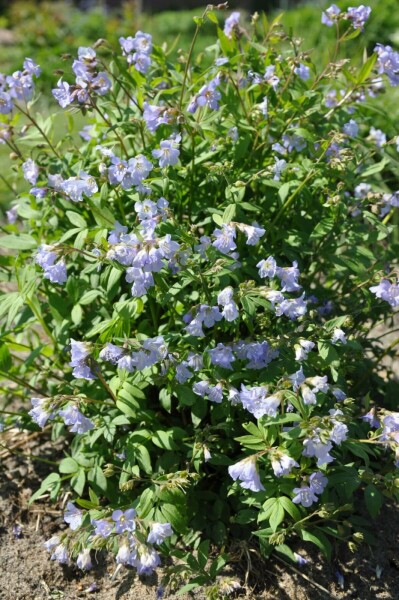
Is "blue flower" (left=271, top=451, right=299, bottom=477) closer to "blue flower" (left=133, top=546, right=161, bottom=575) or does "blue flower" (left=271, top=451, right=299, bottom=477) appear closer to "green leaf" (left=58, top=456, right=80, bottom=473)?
"blue flower" (left=133, top=546, right=161, bottom=575)

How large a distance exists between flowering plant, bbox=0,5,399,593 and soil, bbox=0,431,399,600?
0.12 m

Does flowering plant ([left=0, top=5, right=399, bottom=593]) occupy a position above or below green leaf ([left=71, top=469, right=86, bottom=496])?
above

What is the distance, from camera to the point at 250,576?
2.44 m

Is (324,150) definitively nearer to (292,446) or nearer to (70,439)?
(292,446)

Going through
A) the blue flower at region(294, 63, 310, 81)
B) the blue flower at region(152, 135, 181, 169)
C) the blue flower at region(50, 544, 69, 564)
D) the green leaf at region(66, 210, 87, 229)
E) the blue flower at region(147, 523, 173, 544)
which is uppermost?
the blue flower at region(152, 135, 181, 169)

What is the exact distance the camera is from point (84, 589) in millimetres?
2451

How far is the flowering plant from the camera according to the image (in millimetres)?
2096

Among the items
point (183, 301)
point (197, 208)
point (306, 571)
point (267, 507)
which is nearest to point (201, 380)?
point (183, 301)

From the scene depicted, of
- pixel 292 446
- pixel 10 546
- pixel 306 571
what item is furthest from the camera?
pixel 10 546

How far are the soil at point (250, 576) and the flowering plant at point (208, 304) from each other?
4.6 inches

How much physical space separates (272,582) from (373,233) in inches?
53.5

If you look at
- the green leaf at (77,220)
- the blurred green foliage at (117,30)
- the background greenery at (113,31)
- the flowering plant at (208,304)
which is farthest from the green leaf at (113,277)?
the blurred green foliage at (117,30)

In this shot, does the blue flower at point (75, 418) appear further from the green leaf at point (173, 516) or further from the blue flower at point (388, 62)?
the blue flower at point (388, 62)

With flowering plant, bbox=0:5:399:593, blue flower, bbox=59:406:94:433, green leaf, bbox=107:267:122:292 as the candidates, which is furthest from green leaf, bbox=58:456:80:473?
green leaf, bbox=107:267:122:292
